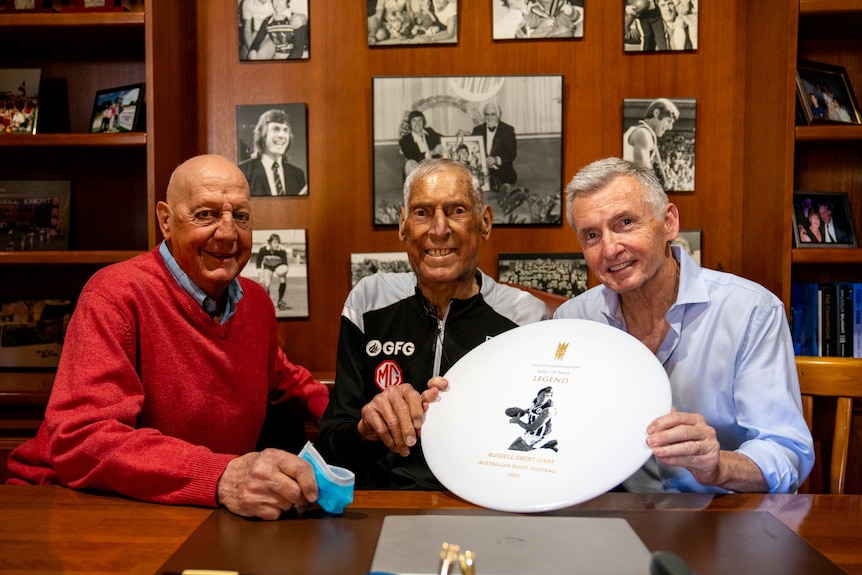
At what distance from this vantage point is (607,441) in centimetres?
117

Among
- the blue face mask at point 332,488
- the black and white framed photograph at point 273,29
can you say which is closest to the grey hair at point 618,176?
the blue face mask at point 332,488

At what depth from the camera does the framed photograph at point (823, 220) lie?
103 inches

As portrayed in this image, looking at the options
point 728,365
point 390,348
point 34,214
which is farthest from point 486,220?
point 34,214

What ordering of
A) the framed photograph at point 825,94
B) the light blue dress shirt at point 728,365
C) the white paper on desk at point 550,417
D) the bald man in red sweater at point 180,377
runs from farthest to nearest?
the framed photograph at point 825,94 → the light blue dress shirt at point 728,365 → the bald man in red sweater at point 180,377 → the white paper on desk at point 550,417

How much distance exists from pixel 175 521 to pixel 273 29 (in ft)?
6.98

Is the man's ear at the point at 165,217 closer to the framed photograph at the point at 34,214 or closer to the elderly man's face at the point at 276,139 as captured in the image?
the elderly man's face at the point at 276,139

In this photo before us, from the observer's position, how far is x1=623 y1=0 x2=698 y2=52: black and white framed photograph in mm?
2729

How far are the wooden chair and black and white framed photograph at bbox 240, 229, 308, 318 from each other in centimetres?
180

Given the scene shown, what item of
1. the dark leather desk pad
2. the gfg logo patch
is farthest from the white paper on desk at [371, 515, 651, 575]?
the gfg logo patch

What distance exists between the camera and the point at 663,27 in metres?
2.73

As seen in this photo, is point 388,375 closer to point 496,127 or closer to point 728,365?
point 728,365

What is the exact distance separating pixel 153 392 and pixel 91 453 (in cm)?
36

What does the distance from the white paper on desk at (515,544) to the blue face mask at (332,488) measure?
0.27ft

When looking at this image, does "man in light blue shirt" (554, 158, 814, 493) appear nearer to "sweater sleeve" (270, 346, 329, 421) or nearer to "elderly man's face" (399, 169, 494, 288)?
"elderly man's face" (399, 169, 494, 288)
